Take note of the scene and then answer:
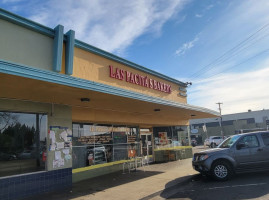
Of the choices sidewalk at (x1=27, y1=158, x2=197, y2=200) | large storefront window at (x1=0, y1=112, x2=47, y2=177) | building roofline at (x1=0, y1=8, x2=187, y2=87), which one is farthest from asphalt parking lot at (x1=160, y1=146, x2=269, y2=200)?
building roofline at (x1=0, y1=8, x2=187, y2=87)

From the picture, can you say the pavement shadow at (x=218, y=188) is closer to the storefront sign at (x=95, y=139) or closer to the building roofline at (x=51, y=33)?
the storefront sign at (x=95, y=139)

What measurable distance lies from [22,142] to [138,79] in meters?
6.44

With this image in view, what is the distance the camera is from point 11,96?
7.49 m

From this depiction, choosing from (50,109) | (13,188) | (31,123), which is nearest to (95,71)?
(50,109)

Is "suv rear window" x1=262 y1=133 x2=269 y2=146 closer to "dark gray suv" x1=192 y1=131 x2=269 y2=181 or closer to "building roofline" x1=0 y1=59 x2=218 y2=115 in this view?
"dark gray suv" x1=192 y1=131 x2=269 y2=181

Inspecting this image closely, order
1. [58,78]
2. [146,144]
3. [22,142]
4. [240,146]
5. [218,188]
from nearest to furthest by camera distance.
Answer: [58,78]
[218,188]
[22,142]
[240,146]
[146,144]

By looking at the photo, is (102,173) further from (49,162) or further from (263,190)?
(263,190)

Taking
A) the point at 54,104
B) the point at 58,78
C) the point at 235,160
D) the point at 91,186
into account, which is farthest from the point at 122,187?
the point at 58,78

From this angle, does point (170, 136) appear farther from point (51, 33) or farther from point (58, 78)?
point (58, 78)

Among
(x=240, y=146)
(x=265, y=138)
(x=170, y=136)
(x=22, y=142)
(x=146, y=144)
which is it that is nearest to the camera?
(x=22, y=142)

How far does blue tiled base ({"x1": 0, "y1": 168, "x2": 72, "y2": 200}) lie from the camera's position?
719 centimetres

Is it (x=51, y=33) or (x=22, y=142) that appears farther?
(x=22, y=142)

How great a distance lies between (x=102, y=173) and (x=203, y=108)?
735cm

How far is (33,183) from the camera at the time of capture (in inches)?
307
